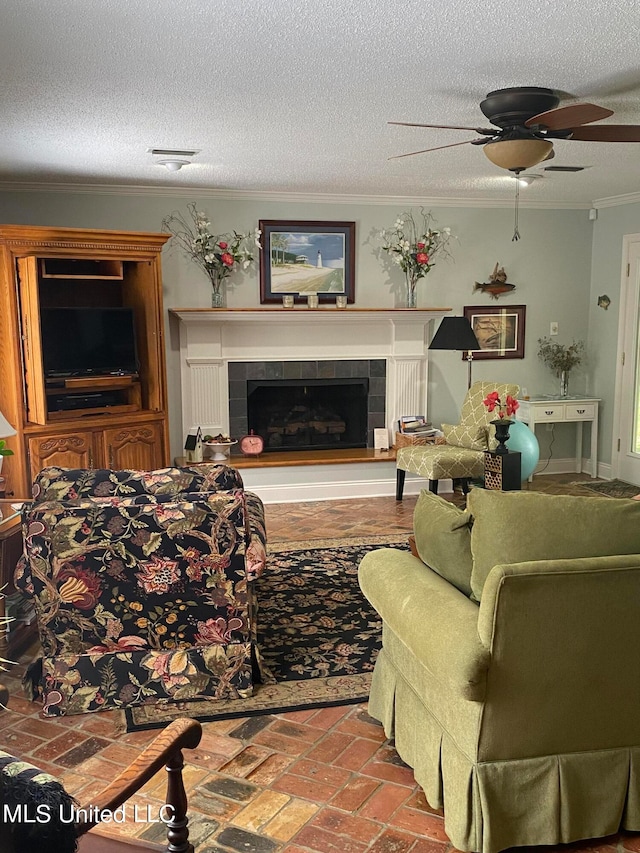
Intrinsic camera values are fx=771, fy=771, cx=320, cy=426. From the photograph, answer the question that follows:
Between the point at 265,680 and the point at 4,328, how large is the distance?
326cm

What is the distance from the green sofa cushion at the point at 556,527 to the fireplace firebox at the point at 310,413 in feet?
15.5

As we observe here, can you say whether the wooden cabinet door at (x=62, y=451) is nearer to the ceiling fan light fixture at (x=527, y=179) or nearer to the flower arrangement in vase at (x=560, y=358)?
the ceiling fan light fixture at (x=527, y=179)

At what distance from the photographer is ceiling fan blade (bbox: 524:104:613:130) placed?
2.99 metres

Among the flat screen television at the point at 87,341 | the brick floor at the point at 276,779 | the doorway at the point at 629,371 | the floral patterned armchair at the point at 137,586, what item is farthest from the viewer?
the doorway at the point at 629,371

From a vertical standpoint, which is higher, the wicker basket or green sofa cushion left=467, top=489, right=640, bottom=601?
green sofa cushion left=467, top=489, right=640, bottom=601

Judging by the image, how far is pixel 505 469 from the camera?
4758mm

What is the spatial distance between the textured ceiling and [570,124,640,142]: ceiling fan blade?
208 mm

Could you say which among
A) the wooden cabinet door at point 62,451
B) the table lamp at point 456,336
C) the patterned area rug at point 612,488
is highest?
the table lamp at point 456,336

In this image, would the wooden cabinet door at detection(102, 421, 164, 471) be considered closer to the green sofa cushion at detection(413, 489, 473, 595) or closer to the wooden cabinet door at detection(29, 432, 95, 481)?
the wooden cabinet door at detection(29, 432, 95, 481)

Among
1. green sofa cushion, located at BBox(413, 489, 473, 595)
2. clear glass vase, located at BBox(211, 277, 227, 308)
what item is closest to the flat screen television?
clear glass vase, located at BBox(211, 277, 227, 308)

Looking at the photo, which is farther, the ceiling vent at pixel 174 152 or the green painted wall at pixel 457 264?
the green painted wall at pixel 457 264

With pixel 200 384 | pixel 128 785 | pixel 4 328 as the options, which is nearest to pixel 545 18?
pixel 128 785

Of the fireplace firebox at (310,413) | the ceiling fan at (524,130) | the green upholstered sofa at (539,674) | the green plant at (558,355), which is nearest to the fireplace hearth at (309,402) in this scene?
the fireplace firebox at (310,413)

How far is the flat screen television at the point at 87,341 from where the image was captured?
A: 559 cm
